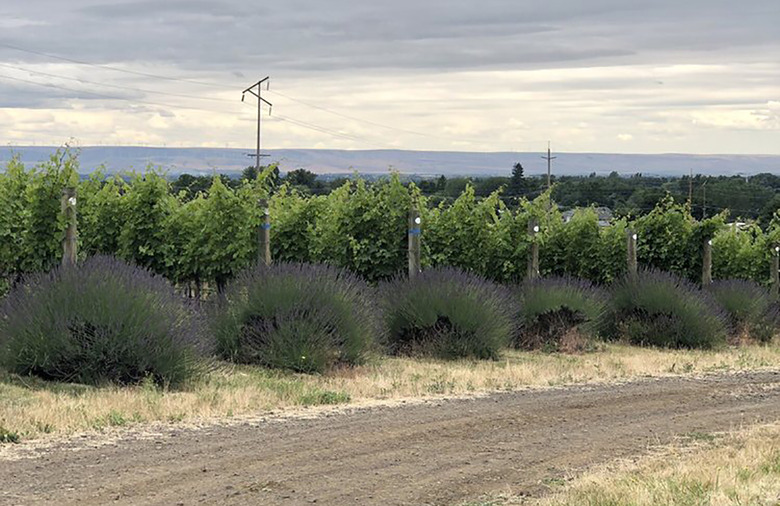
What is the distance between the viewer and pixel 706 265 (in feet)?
81.7

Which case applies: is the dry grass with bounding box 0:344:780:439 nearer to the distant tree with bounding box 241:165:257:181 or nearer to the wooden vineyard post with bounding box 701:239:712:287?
the distant tree with bounding box 241:165:257:181

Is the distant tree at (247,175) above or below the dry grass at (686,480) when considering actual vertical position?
above

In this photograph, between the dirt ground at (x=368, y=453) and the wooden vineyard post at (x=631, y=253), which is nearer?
the dirt ground at (x=368, y=453)

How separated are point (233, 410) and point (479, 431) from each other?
2395 millimetres

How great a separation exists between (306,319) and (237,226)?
5.41 m

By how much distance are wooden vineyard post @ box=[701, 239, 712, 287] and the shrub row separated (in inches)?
145

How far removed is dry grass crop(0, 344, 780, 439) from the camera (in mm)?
9484

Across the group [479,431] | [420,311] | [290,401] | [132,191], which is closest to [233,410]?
[290,401]

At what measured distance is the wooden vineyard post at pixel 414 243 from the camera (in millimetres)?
17766

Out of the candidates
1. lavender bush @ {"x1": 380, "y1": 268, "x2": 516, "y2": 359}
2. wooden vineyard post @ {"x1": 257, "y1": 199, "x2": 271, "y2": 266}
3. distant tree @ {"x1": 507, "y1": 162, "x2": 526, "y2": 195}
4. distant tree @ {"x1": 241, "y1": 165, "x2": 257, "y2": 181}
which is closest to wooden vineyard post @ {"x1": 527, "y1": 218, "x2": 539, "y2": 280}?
lavender bush @ {"x1": 380, "y1": 268, "x2": 516, "y2": 359}

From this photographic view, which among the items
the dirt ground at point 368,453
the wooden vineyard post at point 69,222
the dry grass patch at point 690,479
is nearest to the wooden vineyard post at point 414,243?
the wooden vineyard post at point 69,222

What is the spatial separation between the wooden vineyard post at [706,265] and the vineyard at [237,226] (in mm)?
3860

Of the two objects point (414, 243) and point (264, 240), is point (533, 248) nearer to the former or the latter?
point (414, 243)

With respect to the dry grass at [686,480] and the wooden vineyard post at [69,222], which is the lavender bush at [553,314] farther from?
the dry grass at [686,480]
